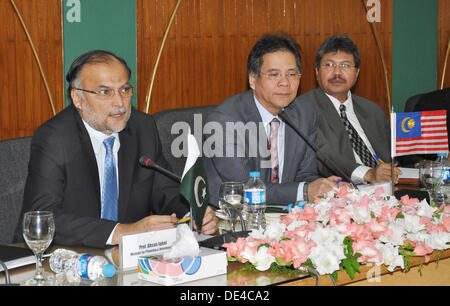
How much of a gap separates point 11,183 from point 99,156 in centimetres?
36

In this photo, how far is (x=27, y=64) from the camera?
3.99 metres

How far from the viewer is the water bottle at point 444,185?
8.10 feet

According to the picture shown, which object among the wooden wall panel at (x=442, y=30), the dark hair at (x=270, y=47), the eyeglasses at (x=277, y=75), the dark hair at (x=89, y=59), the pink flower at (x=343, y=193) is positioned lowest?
the pink flower at (x=343, y=193)

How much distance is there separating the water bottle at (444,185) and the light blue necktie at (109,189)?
1301mm

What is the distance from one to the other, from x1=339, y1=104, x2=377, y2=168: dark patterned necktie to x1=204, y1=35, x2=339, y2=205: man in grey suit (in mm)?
563

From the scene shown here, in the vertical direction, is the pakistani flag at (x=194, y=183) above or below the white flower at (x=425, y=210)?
above

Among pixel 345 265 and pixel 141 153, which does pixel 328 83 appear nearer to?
pixel 141 153

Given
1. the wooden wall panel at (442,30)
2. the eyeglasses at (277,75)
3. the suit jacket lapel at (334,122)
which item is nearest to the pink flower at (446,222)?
the eyeglasses at (277,75)

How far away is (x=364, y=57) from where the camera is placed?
5.39 meters

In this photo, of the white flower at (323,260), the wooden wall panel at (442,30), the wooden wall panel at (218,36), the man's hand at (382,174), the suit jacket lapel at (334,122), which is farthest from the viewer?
the wooden wall panel at (442,30)

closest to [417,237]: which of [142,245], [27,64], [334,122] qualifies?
→ [142,245]

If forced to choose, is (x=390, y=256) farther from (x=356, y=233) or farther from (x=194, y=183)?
(x=194, y=183)

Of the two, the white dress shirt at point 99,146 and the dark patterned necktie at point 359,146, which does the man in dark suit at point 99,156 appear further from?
the dark patterned necktie at point 359,146

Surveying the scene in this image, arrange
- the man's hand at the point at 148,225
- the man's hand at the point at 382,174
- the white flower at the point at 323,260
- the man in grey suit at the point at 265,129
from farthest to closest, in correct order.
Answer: the man's hand at the point at 382,174, the man in grey suit at the point at 265,129, the man's hand at the point at 148,225, the white flower at the point at 323,260
